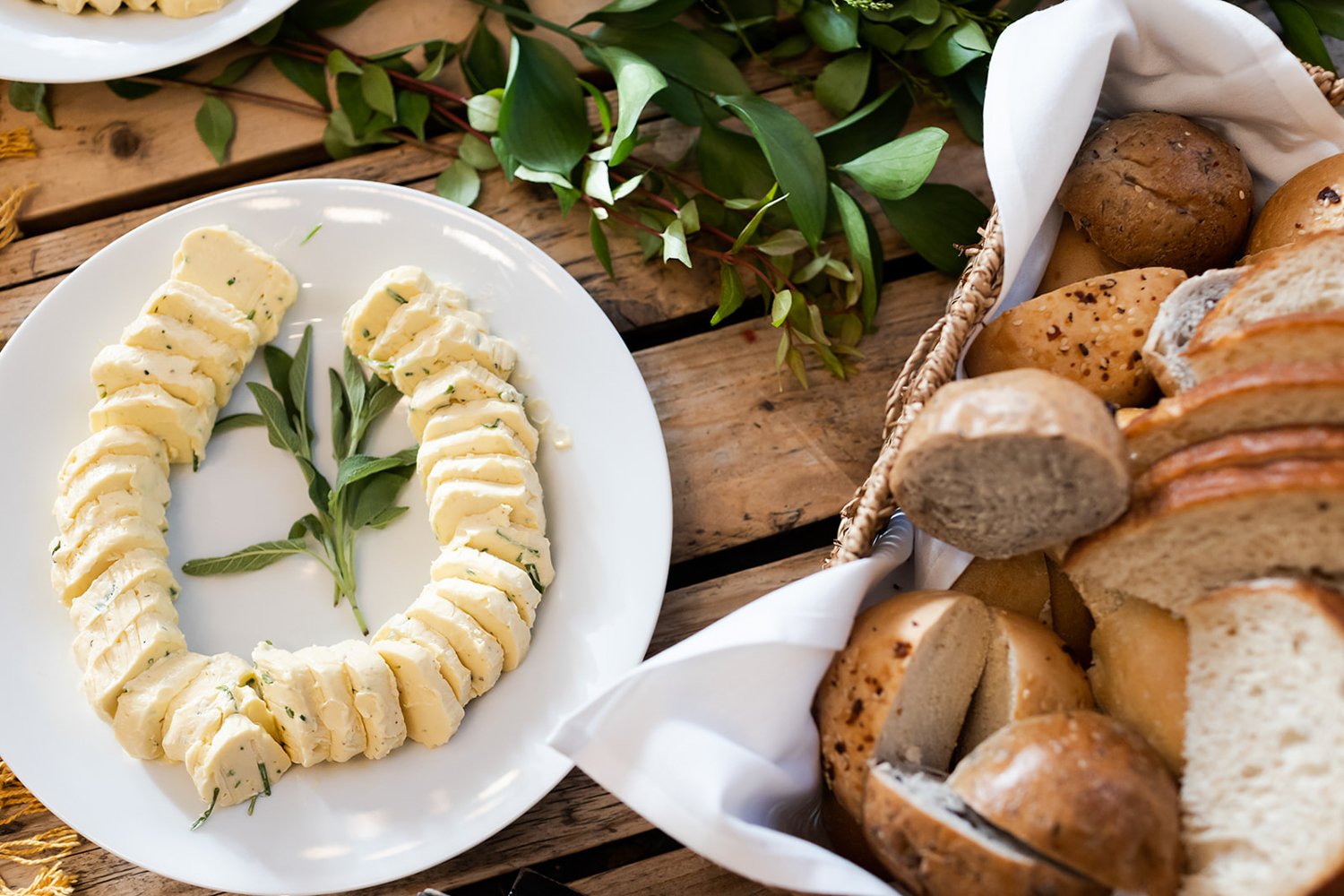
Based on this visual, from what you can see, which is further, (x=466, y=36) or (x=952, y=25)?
(x=466, y=36)

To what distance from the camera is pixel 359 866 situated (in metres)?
1.29

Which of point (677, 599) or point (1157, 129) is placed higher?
point (1157, 129)

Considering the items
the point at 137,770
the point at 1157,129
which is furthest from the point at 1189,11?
the point at 137,770

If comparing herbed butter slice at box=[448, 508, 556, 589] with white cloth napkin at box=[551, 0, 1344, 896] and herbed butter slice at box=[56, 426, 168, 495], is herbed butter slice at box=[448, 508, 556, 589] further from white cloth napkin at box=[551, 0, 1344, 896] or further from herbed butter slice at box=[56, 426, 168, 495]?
herbed butter slice at box=[56, 426, 168, 495]

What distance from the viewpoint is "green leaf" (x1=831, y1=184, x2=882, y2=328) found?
4.66 feet

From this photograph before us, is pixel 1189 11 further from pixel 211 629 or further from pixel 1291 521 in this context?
pixel 211 629

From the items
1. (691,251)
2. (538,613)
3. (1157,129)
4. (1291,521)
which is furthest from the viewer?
(691,251)

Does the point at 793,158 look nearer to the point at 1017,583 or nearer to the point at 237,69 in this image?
the point at 1017,583

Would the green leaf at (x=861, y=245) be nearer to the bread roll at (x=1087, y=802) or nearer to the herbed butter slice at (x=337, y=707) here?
the bread roll at (x=1087, y=802)

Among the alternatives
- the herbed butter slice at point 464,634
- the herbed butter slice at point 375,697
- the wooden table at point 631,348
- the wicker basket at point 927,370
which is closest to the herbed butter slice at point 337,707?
the herbed butter slice at point 375,697

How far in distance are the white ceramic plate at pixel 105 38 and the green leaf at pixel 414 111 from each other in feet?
0.67

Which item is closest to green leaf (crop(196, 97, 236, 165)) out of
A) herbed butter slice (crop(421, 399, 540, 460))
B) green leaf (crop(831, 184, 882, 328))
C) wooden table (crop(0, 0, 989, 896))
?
wooden table (crop(0, 0, 989, 896))

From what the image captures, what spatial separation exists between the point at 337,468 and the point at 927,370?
839mm

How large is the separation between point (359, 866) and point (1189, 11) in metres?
1.50
